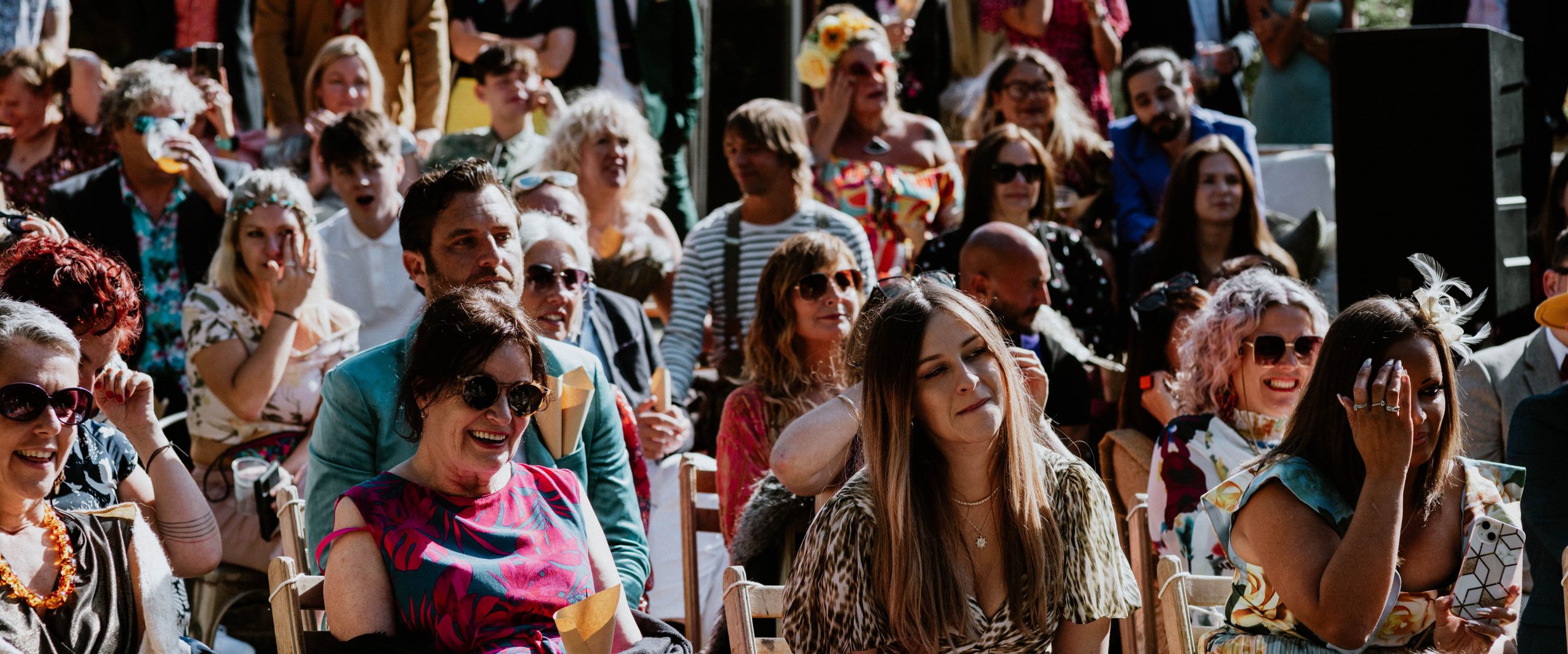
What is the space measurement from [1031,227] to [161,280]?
10.4 feet

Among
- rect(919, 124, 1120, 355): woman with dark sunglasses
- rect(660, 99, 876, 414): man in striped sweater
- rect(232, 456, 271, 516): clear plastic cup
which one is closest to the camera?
rect(232, 456, 271, 516): clear plastic cup

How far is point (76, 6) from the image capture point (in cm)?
883

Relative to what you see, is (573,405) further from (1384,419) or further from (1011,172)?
(1011,172)

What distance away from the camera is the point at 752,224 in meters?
5.91

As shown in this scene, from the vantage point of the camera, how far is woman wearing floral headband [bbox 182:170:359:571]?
471 centimetres

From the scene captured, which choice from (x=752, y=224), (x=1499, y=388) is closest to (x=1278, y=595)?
(x=1499, y=388)

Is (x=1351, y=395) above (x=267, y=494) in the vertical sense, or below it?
above

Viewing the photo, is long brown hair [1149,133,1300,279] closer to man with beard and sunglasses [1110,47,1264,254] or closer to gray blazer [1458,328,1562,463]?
→ man with beard and sunglasses [1110,47,1264,254]

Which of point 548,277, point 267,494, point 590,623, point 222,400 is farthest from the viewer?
point 222,400

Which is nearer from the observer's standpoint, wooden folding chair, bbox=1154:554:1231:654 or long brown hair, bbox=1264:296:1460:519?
long brown hair, bbox=1264:296:1460:519

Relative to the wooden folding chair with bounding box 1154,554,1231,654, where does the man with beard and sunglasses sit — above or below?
above

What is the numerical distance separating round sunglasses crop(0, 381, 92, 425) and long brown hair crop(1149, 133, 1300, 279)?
3.93 m

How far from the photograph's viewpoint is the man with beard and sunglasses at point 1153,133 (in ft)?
21.8

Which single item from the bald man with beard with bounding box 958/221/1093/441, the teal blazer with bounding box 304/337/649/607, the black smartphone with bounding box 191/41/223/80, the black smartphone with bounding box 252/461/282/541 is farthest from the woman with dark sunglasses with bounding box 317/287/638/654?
the black smartphone with bounding box 191/41/223/80
